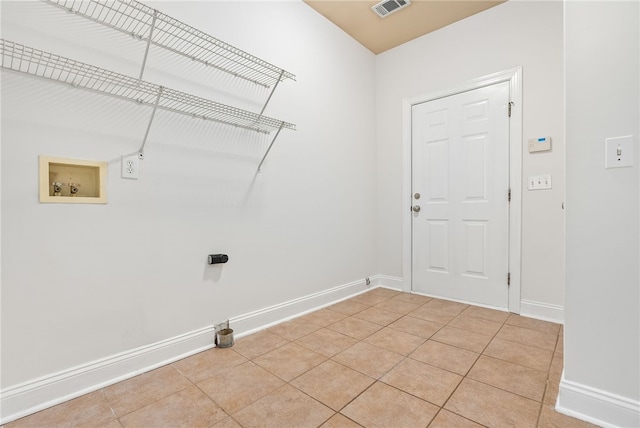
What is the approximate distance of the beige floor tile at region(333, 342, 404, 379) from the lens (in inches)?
63.3

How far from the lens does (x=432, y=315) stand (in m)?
2.46

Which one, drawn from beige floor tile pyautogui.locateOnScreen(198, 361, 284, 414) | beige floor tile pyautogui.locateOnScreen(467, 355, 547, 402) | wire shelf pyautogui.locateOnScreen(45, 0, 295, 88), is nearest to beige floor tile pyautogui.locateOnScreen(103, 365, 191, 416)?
beige floor tile pyautogui.locateOnScreen(198, 361, 284, 414)

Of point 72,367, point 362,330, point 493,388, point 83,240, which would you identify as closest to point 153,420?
point 72,367

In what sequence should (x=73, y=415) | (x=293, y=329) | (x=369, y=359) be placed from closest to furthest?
(x=73, y=415), (x=369, y=359), (x=293, y=329)

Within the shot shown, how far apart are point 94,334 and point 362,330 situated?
1622 mm

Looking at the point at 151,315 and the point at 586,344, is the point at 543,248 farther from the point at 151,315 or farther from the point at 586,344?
the point at 151,315

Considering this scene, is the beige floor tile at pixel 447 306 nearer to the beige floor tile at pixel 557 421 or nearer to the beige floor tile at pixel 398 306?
the beige floor tile at pixel 398 306

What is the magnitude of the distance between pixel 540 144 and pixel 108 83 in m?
3.00

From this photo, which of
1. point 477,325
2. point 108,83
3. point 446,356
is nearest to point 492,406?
point 446,356

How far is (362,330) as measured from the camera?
7.07 feet

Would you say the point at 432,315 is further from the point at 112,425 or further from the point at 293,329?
the point at 112,425

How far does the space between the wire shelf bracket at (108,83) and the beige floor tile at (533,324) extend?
8.19ft

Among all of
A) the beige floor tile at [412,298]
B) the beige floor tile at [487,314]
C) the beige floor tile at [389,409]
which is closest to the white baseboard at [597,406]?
the beige floor tile at [389,409]

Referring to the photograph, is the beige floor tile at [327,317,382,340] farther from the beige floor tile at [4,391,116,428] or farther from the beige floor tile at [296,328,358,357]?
the beige floor tile at [4,391,116,428]
